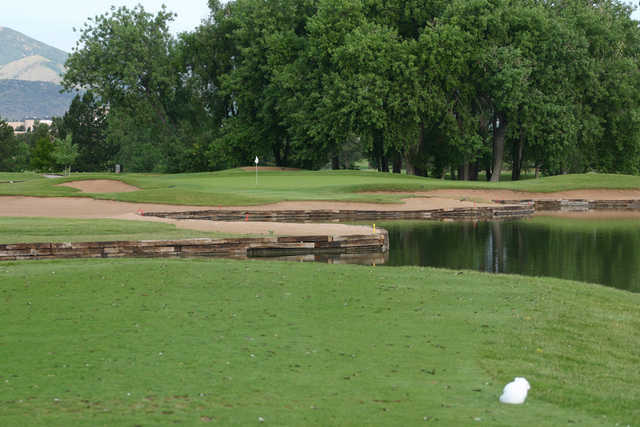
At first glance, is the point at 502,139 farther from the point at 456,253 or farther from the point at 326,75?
the point at 456,253

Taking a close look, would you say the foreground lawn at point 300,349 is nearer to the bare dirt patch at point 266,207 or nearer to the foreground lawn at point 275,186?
the bare dirt patch at point 266,207

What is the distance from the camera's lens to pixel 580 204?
38500mm

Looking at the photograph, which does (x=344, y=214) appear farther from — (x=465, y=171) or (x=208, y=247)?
(x=465, y=171)

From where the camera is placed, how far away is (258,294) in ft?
34.7

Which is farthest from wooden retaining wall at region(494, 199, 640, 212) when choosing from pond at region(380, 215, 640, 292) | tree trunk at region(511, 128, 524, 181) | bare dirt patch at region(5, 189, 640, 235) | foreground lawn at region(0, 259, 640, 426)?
foreground lawn at region(0, 259, 640, 426)

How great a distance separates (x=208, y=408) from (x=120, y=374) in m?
1.29

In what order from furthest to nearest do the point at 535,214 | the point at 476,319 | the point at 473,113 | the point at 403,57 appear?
the point at 473,113 → the point at 403,57 → the point at 535,214 → the point at 476,319

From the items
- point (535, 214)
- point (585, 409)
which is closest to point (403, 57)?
point (535, 214)

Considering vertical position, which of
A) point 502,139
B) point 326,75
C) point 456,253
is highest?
point 326,75

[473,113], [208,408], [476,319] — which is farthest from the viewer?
[473,113]

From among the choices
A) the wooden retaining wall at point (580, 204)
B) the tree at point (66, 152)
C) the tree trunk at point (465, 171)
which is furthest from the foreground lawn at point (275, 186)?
the tree at point (66, 152)

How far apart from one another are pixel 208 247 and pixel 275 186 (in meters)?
24.4

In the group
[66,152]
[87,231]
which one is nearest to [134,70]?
[66,152]

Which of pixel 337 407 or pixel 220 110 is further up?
pixel 220 110
